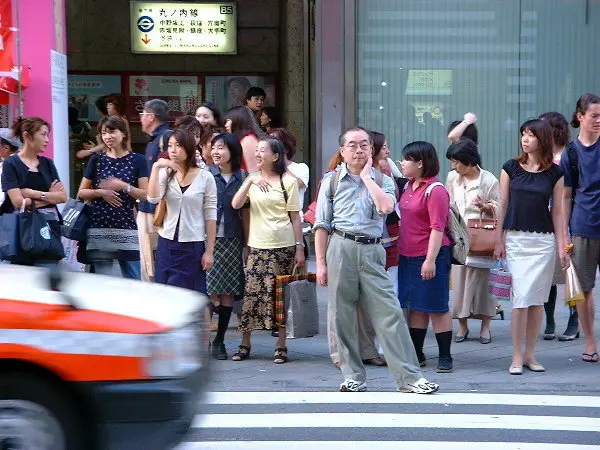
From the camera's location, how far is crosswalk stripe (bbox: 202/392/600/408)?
25.3 feet

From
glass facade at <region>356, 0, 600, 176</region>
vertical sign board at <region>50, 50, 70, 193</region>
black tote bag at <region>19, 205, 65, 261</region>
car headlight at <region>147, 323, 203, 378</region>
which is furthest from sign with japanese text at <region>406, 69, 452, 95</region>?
car headlight at <region>147, 323, 203, 378</region>

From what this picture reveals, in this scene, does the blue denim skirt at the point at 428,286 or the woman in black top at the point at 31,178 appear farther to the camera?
the woman in black top at the point at 31,178

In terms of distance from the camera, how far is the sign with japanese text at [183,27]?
1767 centimetres

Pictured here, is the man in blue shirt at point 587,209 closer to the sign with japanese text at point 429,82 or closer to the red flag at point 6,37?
the sign with japanese text at point 429,82

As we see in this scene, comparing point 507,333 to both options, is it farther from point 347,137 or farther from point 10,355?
point 10,355

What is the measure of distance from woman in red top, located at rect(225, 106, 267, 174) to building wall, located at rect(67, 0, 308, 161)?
748 cm

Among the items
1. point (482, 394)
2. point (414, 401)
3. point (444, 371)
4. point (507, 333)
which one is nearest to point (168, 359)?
point (414, 401)

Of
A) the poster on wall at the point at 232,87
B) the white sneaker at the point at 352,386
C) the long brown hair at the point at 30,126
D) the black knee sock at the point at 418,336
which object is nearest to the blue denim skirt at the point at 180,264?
the long brown hair at the point at 30,126

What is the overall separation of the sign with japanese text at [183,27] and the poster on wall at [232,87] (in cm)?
45

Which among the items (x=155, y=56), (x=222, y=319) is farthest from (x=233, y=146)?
(x=155, y=56)

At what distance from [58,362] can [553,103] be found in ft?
35.4

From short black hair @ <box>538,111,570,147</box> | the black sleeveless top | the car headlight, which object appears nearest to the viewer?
the car headlight

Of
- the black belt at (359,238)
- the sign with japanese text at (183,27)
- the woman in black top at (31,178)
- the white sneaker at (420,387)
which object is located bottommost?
the white sneaker at (420,387)

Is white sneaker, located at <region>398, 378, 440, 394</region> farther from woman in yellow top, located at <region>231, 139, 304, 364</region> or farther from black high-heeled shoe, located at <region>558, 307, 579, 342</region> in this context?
black high-heeled shoe, located at <region>558, 307, 579, 342</region>
